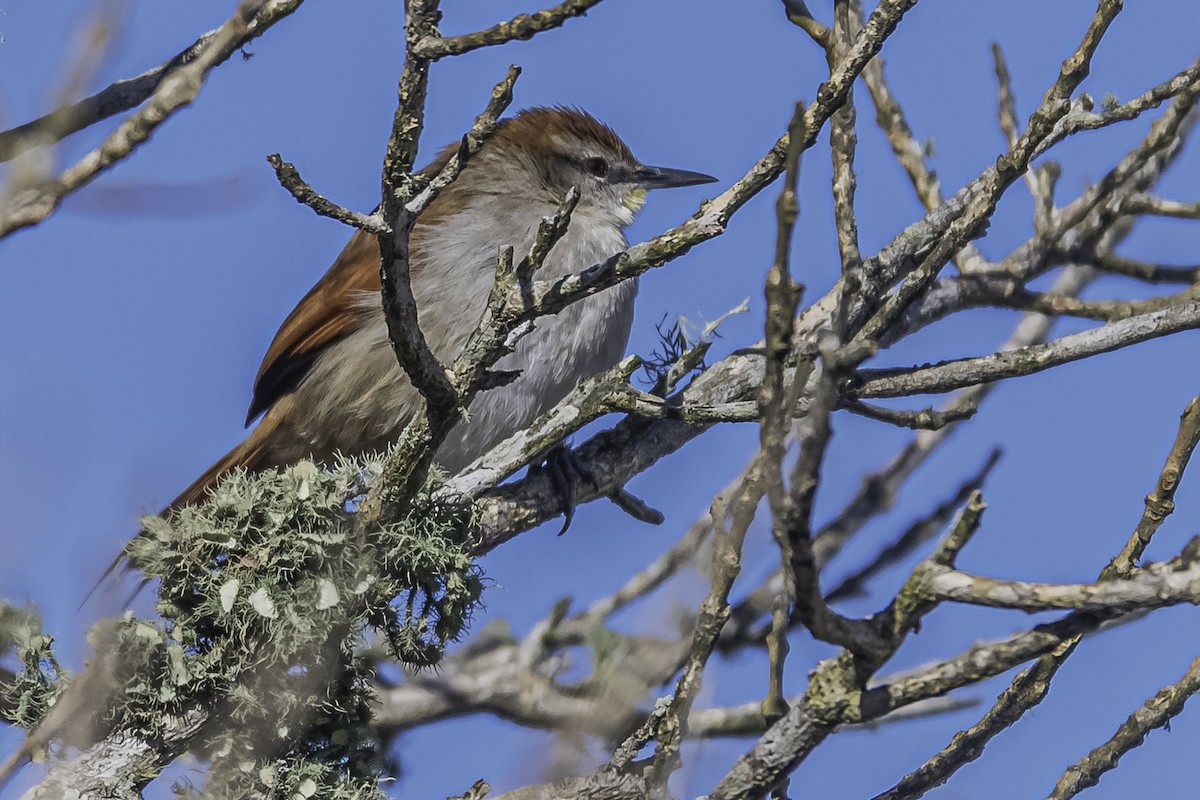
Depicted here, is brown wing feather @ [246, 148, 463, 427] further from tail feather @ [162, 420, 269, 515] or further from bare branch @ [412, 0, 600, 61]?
bare branch @ [412, 0, 600, 61]

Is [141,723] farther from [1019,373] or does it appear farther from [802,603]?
[1019,373]

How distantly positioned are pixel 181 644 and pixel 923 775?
1.89m

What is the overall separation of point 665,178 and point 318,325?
1.94m

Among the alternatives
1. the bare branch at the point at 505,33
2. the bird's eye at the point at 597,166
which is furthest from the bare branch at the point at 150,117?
the bird's eye at the point at 597,166

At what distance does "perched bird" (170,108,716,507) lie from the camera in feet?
17.2

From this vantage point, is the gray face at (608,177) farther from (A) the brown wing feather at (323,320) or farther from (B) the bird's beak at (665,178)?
(A) the brown wing feather at (323,320)

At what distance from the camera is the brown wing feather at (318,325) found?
5.66m

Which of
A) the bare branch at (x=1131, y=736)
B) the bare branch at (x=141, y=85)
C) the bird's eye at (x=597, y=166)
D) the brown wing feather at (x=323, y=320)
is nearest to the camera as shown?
the bare branch at (x=1131, y=736)

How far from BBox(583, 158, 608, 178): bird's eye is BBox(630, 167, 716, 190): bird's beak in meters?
0.16

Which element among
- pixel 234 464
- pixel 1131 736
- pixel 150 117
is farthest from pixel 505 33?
pixel 234 464

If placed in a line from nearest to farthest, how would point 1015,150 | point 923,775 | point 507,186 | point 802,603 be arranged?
point 802,603 < point 923,775 < point 1015,150 < point 507,186

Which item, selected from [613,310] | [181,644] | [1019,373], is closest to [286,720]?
[181,644]

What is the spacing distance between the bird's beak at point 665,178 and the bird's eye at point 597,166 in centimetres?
16

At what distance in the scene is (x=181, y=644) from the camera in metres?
3.54
